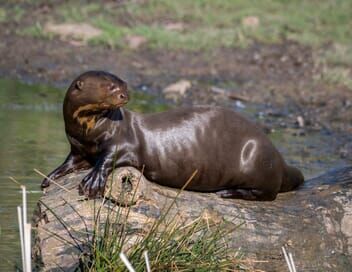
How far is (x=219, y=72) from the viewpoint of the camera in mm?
16078

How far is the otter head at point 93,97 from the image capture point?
6.95 meters

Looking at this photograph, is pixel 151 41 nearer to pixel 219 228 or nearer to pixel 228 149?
pixel 228 149

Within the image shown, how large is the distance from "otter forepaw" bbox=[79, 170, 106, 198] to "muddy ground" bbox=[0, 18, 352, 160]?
22.5 ft

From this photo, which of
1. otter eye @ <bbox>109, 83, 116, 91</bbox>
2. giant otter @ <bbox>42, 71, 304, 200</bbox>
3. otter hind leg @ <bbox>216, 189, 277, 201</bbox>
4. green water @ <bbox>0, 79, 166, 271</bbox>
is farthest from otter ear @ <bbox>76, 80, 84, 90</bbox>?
otter hind leg @ <bbox>216, 189, 277, 201</bbox>

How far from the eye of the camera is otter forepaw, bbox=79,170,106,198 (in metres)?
6.89

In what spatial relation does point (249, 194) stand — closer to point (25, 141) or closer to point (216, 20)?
point (25, 141)

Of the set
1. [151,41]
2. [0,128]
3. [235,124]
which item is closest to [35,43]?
[151,41]

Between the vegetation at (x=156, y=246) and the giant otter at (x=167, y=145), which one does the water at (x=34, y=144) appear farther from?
the vegetation at (x=156, y=246)

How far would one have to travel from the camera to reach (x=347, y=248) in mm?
7410

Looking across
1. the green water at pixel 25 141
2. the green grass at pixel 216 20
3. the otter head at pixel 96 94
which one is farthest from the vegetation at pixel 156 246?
the green grass at pixel 216 20

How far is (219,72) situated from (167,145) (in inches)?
342

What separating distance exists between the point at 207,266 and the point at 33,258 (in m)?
1.34

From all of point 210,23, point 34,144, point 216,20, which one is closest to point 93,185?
point 34,144

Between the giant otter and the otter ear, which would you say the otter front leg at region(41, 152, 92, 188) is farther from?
the otter ear
